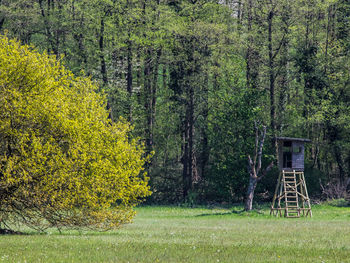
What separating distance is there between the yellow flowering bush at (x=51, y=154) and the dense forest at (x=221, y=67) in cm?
2361

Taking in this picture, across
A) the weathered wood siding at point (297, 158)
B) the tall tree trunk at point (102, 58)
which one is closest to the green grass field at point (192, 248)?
the weathered wood siding at point (297, 158)

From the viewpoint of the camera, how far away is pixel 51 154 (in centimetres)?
2127

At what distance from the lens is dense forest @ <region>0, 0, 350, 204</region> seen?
46.3 meters

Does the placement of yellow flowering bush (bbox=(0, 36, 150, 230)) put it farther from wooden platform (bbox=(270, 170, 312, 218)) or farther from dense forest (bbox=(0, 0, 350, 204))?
dense forest (bbox=(0, 0, 350, 204))

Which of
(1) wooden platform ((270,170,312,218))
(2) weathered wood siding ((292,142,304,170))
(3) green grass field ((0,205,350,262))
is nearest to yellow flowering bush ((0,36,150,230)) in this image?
(3) green grass field ((0,205,350,262))

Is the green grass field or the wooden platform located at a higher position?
the green grass field

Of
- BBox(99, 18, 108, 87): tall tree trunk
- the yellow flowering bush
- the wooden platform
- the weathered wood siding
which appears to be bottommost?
the wooden platform

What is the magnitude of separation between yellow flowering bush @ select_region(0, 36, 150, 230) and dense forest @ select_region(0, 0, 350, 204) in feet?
77.4

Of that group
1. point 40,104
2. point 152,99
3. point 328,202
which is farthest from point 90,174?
point 152,99

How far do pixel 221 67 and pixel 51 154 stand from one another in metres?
30.2

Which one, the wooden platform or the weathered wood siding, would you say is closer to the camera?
the wooden platform

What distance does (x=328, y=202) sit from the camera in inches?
1686

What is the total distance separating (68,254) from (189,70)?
3676 centimetres

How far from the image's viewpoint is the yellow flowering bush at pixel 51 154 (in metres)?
20.7
